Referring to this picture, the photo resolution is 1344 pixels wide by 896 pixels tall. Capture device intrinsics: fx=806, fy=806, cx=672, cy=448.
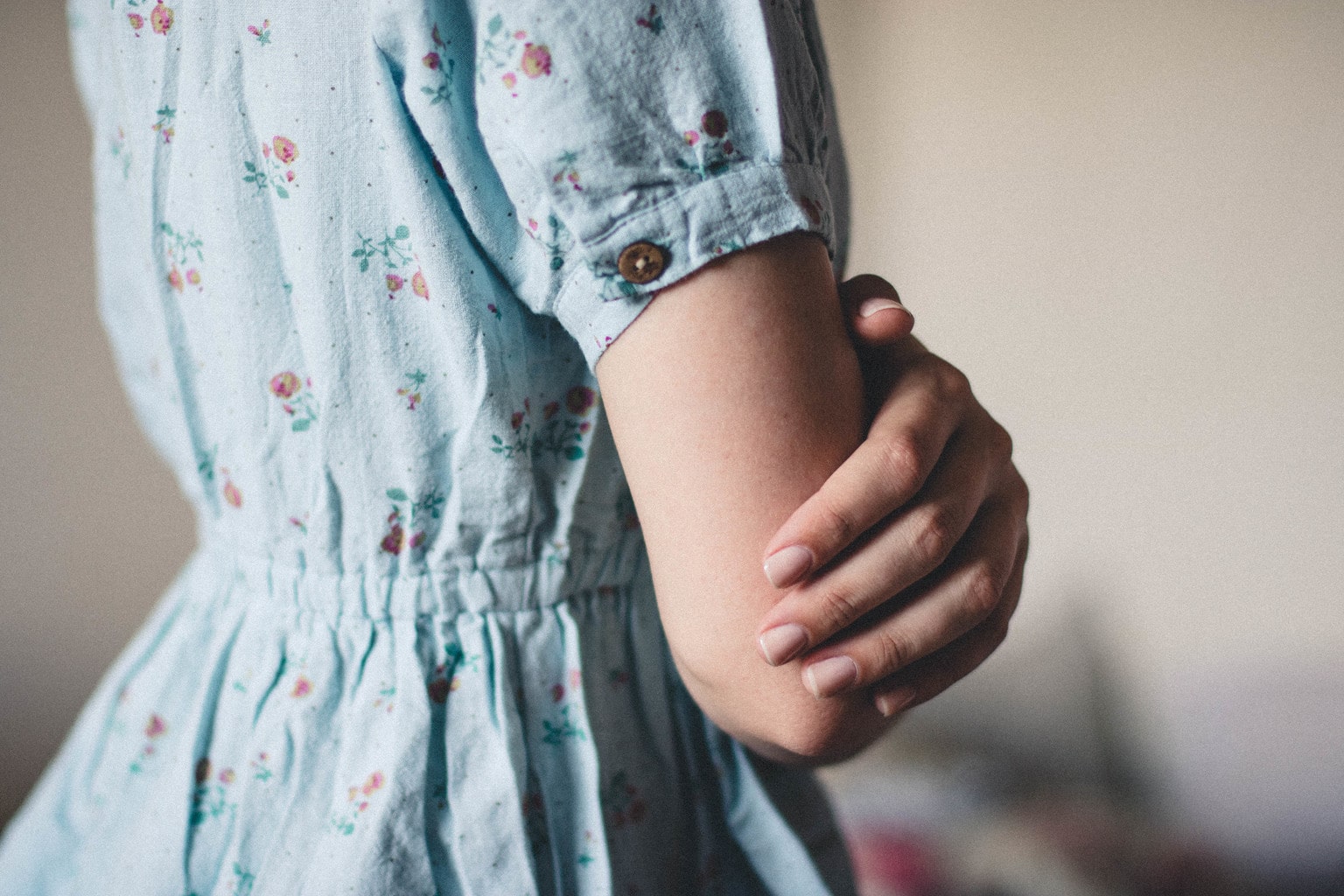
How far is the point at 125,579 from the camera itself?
49.4 inches

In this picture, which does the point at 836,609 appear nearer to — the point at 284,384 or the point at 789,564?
the point at 789,564

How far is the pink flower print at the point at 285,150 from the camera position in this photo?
368 millimetres

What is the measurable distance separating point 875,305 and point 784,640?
166 mm

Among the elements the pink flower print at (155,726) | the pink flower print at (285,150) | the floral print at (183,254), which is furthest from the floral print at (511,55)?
the pink flower print at (155,726)

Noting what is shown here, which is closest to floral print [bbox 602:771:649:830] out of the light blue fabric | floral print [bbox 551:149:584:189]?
the light blue fabric

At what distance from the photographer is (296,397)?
44cm

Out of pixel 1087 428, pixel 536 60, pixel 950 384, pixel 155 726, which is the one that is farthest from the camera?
pixel 1087 428

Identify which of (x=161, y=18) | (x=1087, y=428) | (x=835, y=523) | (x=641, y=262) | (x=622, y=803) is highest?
(x=161, y=18)

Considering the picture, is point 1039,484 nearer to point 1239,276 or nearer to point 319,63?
point 1239,276

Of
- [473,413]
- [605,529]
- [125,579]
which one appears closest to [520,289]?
[473,413]

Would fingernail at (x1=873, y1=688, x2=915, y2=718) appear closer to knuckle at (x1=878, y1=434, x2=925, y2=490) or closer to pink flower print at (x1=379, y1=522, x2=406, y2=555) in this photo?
knuckle at (x1=878, y1=434, x2=925, y2=490)

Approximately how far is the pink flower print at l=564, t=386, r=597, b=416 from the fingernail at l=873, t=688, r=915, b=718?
21cm

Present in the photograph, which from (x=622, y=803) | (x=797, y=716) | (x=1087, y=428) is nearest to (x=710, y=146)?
(x=797, y=716)

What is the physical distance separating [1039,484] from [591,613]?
1188 mm
